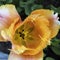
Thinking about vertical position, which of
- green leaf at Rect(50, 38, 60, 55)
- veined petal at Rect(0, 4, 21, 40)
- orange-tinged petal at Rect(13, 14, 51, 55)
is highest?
veined petal at Rect(0, 4, 21, 40)

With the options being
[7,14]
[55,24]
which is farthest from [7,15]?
[55,24]

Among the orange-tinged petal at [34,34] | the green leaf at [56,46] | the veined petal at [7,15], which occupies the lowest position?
the green leaf at [56,46]

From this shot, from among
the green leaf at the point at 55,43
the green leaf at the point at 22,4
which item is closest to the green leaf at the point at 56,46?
the green leaf at the point at 55,43

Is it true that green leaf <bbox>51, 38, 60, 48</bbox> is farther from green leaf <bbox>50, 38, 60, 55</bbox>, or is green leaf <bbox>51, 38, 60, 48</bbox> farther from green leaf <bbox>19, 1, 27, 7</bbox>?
green leaf <bbox>19, 1, 27, 7</bbox>

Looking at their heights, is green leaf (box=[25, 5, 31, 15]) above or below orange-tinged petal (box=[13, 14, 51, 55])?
above

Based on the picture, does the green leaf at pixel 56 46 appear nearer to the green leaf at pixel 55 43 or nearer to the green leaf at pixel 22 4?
the green leaf at pixel 55 43

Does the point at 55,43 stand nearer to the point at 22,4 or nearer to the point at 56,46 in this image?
the point at 56,46

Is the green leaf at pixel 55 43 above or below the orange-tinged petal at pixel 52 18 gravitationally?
below

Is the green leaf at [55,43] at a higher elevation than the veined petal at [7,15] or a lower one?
lower

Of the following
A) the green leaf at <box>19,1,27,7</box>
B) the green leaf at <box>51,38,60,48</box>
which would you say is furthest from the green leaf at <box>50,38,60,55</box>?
the green leaf at <box>19,1,27,7</box>
